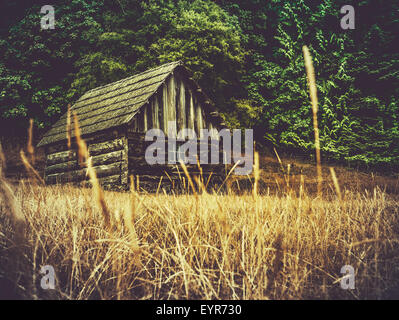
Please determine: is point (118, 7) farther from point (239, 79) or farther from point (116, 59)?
point (239, 79)

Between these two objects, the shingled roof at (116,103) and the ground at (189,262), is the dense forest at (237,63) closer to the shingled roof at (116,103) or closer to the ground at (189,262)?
the shingled roof at (116,103)

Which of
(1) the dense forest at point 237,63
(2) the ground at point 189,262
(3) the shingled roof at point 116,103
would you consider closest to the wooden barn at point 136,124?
(3) the shingled roof at point 116,103

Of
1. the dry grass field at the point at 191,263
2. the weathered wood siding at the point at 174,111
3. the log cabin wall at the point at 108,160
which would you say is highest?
the weathered wood siding at the point at 174,111

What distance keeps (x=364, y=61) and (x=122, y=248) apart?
20.7 m

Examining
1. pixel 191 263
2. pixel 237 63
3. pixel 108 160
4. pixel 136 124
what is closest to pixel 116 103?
pixel 136 124

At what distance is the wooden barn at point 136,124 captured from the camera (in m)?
10.5

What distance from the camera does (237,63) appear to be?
20000mm

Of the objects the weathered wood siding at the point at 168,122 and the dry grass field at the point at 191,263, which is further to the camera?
the weathered wood siding at the point at 168,122

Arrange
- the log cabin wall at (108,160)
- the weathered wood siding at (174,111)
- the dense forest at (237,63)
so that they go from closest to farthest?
the log cabin wall at (108,160)
the weathered wood siding at (174,111)
the dense forest at (237,63)

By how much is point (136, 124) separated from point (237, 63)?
1126 cm

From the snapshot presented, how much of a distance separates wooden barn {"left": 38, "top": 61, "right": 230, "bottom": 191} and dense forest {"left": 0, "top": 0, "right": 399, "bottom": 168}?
6410 millimetres
